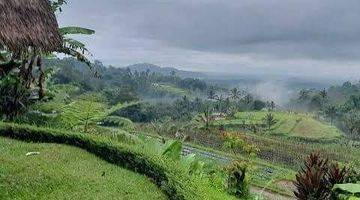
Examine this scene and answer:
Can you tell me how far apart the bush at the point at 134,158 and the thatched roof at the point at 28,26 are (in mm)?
2617

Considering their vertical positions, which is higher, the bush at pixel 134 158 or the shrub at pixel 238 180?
the bush at pixel 134 158

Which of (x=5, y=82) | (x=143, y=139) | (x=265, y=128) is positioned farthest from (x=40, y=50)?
(x=265, y=128)

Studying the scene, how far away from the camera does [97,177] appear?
8.97 metres

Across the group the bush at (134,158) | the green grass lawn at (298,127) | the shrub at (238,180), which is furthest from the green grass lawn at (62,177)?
the green grass lawn at (298,127)

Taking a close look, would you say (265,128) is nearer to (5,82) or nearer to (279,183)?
(279,183)

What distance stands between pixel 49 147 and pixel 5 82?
10.8ft

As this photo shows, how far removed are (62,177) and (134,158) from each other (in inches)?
71.7

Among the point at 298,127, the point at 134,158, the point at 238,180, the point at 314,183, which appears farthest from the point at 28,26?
the point at 298,127

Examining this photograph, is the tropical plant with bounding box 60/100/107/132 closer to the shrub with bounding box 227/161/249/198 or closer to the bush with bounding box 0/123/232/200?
the bush with bounding box 0/123/232/200

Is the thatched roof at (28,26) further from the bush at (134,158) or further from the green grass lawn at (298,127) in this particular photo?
the green grass lawn at (298,127)

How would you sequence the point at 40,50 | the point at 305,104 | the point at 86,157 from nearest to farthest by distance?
1. the point at 40,50
2. the point at 86,157
3. the point at 305,104

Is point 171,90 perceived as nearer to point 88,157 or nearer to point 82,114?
point 82,114

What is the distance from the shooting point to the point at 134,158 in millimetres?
9969

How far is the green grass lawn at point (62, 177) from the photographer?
25.4 ft
